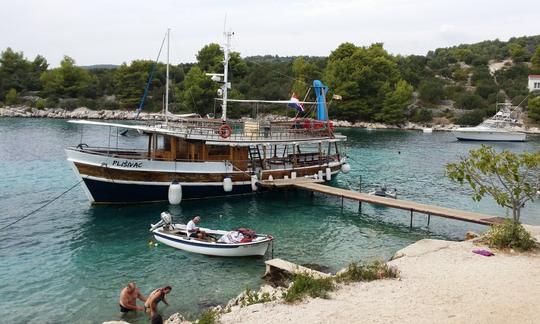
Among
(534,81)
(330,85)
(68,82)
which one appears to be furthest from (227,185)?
(534,81)

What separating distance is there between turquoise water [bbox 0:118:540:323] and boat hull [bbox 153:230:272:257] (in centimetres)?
30

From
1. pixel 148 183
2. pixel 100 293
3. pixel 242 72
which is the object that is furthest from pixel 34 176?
pixel 242 72

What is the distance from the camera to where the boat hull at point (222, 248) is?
64.2 ft

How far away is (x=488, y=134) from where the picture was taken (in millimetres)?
80750

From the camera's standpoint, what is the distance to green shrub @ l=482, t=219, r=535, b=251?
17.7 metres

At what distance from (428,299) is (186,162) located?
18718mm

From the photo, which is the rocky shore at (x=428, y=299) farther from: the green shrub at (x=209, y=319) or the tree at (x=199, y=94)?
the tree at (x=199, y=94)

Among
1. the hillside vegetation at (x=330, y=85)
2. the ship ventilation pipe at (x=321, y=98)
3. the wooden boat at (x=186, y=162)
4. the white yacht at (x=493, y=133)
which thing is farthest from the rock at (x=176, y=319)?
the hillside vegetation at (x=330, y=85)

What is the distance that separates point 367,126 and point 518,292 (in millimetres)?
87716

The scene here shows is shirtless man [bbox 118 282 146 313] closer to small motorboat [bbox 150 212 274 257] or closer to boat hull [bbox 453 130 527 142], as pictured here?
small motorboat [bbox 150 212 274 257]

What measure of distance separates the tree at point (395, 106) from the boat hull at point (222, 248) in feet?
276

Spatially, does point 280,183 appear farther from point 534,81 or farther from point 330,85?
point 534,81

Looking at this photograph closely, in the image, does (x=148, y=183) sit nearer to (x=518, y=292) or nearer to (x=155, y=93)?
(x=518, y=292)

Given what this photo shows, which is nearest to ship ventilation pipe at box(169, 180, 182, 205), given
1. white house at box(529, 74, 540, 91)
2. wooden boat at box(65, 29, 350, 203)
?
wooden boat at box(65, 29, 350, 203)
